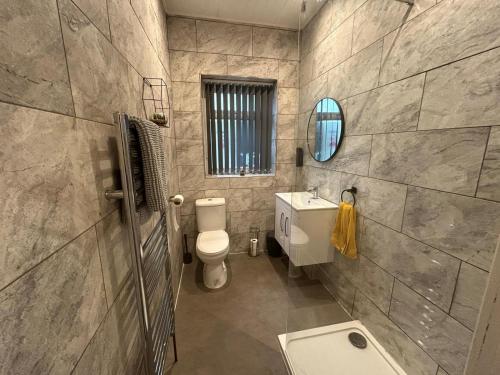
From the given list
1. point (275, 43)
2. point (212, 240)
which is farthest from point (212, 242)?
point (275, 43)

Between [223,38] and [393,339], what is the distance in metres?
3.04

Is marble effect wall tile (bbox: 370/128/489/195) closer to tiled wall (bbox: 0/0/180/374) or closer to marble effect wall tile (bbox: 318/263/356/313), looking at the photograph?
marble effect wall tile (bbox: 318/263/356/313)

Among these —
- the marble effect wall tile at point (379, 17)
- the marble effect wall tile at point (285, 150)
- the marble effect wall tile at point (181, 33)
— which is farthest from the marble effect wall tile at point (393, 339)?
the marble effect wall tile at point (181, 33)

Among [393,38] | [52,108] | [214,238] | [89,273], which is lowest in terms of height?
[214,238]

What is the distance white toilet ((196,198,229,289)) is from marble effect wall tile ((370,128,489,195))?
60.3 inches

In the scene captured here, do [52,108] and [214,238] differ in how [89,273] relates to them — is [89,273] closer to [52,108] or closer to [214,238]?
[52,108]

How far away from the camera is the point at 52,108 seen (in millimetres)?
524

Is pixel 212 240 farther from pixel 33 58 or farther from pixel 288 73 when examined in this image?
pixel 288 73

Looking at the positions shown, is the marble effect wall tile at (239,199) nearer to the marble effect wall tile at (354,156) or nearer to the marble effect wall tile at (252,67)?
the marble effect wall tile at (354,156)

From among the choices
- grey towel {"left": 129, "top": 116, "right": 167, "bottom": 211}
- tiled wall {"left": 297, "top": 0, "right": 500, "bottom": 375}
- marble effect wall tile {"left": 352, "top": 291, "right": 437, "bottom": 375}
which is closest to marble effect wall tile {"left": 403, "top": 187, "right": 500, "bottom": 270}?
tiled wall {"left": 297, "top": 0, "right": 500, "bottom": 375}

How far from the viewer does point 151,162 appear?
96cm

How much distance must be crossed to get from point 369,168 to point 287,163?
49.4 inches

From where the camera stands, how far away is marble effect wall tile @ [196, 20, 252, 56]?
87.4 inches

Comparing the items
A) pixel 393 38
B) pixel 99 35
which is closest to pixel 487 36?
pixel 393 38
